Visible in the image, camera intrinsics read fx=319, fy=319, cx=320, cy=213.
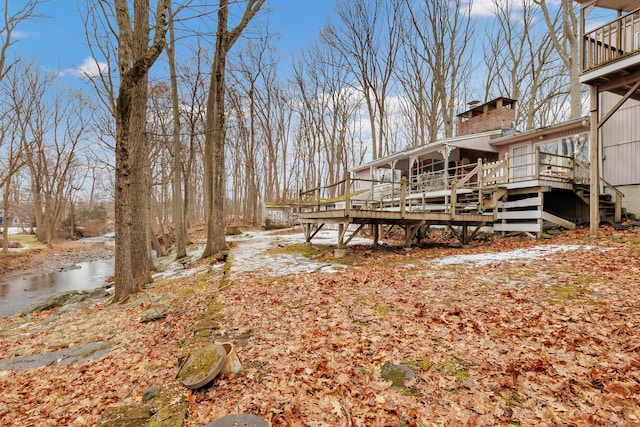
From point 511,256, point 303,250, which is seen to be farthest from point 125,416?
point 511,256

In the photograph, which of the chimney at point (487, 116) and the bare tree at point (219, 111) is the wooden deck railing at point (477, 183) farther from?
the bare tree at point (219, 111)

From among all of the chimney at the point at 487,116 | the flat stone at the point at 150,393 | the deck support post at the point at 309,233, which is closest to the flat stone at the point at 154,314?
the flat stone at the point at 150,393

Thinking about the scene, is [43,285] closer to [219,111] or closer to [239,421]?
[219,111]

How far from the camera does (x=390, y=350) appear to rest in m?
3.86

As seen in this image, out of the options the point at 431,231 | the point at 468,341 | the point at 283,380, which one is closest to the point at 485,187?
the point at 431,231

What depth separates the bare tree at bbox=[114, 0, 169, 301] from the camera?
7402 millimetres

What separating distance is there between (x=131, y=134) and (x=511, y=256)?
35.6 feet

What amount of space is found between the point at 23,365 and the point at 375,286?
20.4ft

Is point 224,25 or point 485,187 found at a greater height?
point 224,25

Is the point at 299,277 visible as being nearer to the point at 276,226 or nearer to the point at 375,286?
the point at 375,286

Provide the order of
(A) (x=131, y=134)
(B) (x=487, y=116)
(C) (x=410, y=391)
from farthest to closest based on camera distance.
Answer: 1. (B) (x=487, y=116)
2. (A) (x=131, y=134)
3. (C) (x=410, y=391)

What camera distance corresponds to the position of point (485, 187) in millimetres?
12125

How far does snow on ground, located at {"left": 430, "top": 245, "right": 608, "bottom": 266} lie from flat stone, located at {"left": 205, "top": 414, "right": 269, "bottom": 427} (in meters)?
7.05

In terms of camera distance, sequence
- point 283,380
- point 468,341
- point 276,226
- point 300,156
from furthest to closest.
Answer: point 300,156 < point 276,226 < point 468,341 < point 283,380
